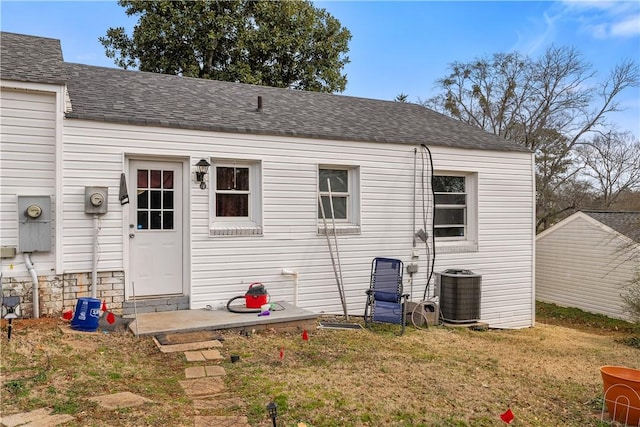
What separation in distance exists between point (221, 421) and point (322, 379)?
130 centimetres

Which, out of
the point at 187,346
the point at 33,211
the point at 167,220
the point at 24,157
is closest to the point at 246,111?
the point at 167,220

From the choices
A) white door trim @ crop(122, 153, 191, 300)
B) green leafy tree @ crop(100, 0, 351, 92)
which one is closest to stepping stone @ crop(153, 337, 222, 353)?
white door trim @ crop(122, 153, 191, 300)

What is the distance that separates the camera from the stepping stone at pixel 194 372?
439cm

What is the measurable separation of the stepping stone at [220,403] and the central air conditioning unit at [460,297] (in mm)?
5556

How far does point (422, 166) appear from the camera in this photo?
29.6ft

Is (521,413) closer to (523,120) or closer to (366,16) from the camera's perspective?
(366,16)

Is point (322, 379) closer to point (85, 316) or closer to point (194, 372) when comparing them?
point (194, 372)

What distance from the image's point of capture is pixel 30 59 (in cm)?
642

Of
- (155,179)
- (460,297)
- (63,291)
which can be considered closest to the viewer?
(63,291)

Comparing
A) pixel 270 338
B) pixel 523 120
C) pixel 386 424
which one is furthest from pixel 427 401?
pixel 523 120

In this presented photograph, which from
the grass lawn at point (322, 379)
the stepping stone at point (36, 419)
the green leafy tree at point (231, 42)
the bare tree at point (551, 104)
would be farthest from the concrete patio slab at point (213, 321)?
the bare tree at point (551, 104)

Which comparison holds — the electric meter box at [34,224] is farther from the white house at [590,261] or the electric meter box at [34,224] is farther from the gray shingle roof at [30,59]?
the white house at [590,261]

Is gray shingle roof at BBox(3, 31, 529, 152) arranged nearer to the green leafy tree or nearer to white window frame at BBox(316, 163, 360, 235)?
white window frame at BBox(316, 163, 360, 235)

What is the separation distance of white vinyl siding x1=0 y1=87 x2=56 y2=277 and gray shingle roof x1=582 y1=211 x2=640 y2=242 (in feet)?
49.7
